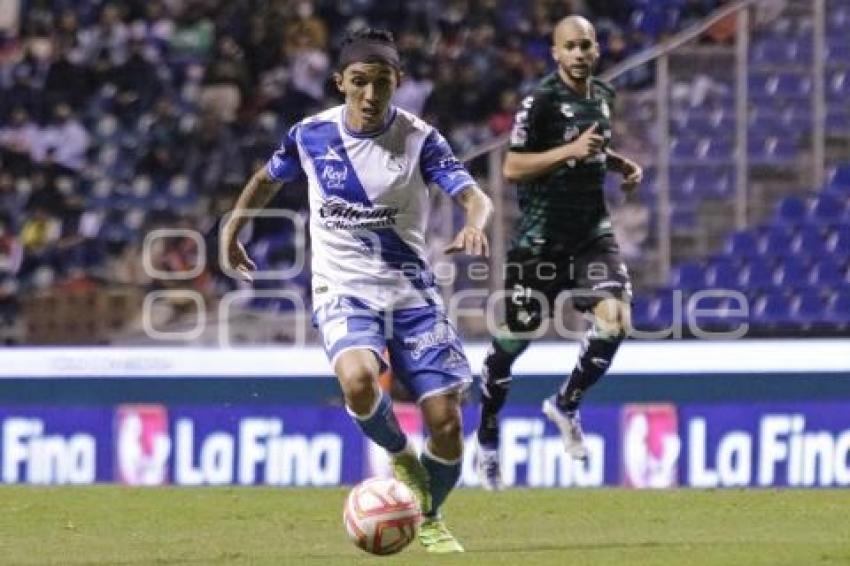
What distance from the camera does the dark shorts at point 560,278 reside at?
12.7 meters

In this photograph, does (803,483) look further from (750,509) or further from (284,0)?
(284,0)

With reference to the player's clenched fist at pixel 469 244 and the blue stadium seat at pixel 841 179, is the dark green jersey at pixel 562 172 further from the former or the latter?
the blue stadium seat at pixel 841 179

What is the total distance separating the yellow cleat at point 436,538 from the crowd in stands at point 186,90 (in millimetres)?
11040

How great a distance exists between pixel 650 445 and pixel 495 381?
4078mm

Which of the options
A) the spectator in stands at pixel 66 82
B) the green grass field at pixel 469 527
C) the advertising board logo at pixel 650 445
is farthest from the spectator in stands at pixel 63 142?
the green grass field at pixel 469 527

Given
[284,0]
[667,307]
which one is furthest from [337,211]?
[284,0]

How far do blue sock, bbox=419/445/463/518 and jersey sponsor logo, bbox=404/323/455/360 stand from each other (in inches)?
19.8

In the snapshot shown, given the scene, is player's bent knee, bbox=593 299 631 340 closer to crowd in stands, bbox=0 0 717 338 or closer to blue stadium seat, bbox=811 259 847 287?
blue stadium seat, bbox=811 259 847 287

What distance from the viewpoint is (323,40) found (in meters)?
23.7

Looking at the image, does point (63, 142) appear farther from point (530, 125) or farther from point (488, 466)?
point (530, 125)

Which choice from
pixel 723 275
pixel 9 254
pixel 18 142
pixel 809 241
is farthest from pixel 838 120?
pixel 18 142

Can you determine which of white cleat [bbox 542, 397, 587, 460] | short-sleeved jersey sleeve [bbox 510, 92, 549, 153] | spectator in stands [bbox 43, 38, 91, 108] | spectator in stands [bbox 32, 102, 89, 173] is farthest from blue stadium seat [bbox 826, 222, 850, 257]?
spectator in stands [bbox 43, 38, 91, 108]

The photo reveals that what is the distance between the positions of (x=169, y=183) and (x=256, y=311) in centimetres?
337

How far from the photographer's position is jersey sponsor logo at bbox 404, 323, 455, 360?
9.89 m
